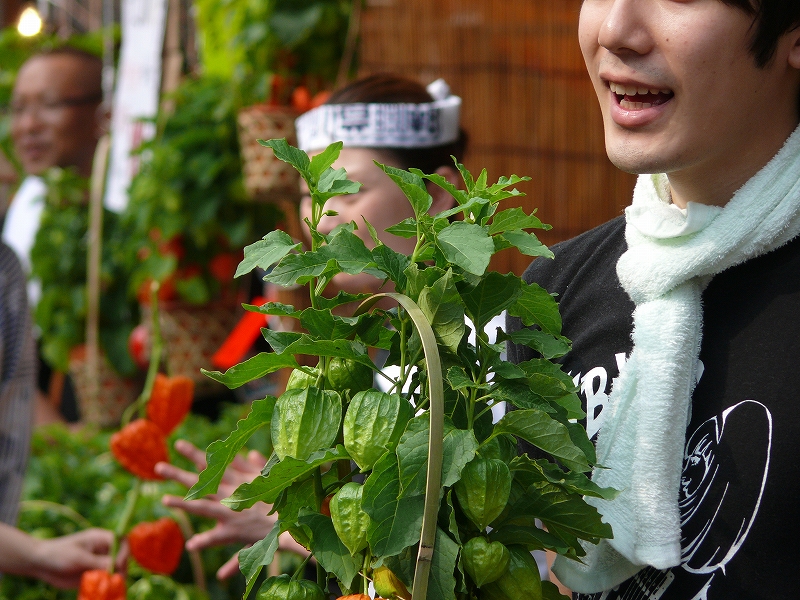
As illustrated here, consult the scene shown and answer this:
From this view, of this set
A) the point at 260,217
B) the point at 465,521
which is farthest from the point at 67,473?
the point at 465,521

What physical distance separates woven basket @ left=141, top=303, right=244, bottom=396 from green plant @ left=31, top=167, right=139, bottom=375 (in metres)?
0.44

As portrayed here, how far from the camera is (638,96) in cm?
90

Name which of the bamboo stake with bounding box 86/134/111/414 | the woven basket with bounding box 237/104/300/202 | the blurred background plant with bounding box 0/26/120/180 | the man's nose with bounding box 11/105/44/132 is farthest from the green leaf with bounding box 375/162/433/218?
the blurred background plant with bounding box 0/26/120/180

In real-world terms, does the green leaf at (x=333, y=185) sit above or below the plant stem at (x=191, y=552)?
above

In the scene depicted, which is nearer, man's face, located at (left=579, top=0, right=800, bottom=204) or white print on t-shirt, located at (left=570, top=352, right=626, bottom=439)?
man's face, located at (left=579, top=0, right=800, bottom=204)

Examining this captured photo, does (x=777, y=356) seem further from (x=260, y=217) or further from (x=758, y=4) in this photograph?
(x=260, y=217)

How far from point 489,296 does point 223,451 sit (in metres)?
0.25

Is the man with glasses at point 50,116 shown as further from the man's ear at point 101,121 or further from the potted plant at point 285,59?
the potted plant at point 285,59

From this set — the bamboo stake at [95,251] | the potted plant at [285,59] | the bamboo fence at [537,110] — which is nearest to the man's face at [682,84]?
the bamboo fence at [537,110]

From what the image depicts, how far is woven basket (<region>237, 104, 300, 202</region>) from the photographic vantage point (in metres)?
2.23

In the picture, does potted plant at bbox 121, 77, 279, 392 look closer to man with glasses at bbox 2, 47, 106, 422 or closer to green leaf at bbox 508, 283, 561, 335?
man with glasses at bbox 2, 47, 106, 422

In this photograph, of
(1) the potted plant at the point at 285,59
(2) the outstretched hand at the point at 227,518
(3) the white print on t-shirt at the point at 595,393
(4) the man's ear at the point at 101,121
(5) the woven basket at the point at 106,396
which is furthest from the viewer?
(4) the man's ear at the point at 101,121

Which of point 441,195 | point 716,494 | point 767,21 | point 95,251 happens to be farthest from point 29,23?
point 716,494

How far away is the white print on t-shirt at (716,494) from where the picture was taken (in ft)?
2.73
